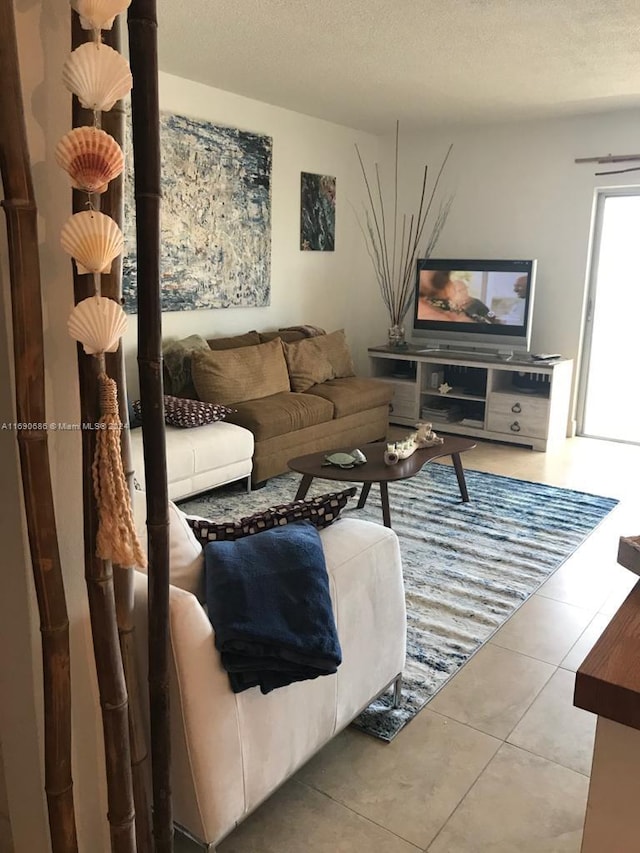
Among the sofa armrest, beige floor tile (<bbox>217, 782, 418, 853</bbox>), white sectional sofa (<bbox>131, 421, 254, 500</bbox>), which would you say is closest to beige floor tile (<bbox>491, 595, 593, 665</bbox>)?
beige floor tile (<bbox>217, 782, 418, 853</bbox>)

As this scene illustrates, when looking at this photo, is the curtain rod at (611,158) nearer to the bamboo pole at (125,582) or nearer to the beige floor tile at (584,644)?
the beige floor tile at (584,644)

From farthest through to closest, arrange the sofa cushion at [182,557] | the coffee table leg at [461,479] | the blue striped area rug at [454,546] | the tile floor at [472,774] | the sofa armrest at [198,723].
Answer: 1. the coffee table leg at [461,479]
2. the blue striped area rug at [454,546]
3. the tile floor at [472,774]
4. the sofa cushion at [182,557]
5. the sofa armrest at [198,723]

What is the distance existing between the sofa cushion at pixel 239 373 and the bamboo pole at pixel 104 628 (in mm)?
3165

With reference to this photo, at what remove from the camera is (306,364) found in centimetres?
504

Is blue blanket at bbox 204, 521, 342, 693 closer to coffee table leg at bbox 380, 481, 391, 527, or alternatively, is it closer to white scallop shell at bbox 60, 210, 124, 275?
white scallop shell at bbox 60, 210, 124, 275

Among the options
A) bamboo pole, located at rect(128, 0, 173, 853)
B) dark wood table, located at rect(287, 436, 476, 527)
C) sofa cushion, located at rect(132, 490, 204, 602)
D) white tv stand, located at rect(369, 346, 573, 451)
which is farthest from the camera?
white tv stand, located at rect(369, 346, 573, 451)

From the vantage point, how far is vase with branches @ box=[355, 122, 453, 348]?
6.08 m

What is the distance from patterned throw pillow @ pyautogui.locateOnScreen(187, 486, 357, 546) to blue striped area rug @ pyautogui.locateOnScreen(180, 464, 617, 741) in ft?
2.29

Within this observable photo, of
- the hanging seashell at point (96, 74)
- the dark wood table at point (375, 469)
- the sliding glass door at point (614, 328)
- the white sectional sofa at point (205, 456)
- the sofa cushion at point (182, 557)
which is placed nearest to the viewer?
the hanging seashell at point (96, 74)

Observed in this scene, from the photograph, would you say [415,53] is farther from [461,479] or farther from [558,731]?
[558,731]

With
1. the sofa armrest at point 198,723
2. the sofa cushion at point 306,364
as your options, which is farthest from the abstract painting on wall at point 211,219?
the sofa armrest at point 198,723

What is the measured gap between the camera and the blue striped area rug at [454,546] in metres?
2.49

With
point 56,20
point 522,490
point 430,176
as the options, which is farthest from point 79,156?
point 430,176

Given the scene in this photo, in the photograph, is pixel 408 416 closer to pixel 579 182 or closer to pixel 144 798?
pixel 579 182
